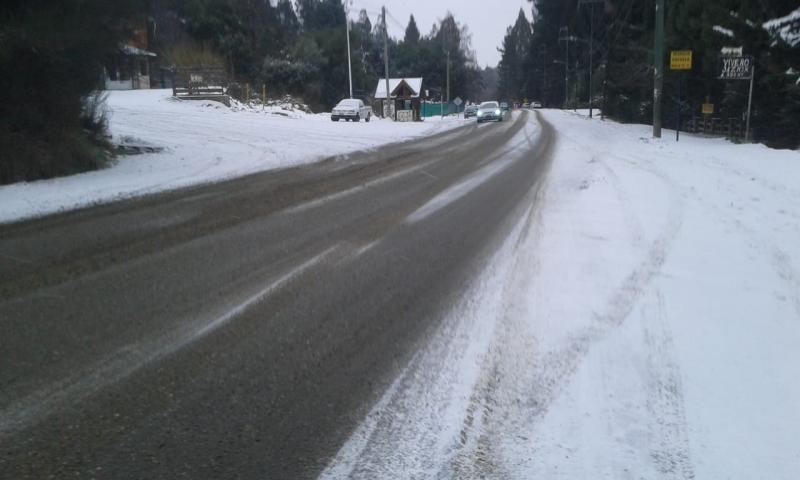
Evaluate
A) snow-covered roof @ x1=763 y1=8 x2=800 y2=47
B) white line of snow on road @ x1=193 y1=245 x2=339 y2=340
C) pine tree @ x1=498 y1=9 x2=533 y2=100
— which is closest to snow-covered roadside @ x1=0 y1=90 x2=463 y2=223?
white line of snow on road @ x1=193 y1=245 x2=339 y2=340

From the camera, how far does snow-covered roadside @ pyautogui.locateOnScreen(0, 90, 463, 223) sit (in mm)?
11547

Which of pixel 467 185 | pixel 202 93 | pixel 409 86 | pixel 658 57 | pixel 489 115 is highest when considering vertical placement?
pixel 409 86

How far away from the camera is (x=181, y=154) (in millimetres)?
18078

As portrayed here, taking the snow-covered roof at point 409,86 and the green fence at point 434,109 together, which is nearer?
the snow-covered roof at point 409,86

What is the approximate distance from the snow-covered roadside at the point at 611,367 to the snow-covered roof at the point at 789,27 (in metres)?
12.5

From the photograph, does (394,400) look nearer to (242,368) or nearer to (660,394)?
(242,368)

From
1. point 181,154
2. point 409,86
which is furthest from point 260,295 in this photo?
point 409,86

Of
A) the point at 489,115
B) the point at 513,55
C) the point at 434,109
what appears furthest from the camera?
the point at 513,55

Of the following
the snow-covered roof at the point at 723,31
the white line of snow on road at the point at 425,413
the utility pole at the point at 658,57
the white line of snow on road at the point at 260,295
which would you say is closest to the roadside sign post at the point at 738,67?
the snow-covered roof at the point at 723,31

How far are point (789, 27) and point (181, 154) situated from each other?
53.7ft

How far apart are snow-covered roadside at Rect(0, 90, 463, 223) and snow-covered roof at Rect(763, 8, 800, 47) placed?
39.9 ft

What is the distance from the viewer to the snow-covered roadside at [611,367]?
3457mm

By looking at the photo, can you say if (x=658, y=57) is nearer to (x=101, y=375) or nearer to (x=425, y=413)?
(x=425, y=413)

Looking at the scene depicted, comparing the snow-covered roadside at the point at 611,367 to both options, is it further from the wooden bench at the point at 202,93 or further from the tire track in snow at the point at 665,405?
the wooden bench at the point at 202,93
